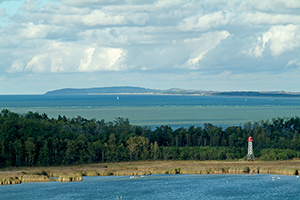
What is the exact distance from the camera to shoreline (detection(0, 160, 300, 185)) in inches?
1796

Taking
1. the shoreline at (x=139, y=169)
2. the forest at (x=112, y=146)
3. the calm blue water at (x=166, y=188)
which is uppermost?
the forest at (x=112, y=146)

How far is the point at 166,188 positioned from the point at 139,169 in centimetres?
929

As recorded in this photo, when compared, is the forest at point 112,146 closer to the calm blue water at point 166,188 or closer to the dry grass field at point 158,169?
the dry grass field at point 158,169

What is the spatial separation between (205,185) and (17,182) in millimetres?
Answer: 20958

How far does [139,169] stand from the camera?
5141cm

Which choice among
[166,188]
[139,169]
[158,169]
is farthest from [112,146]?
[166,188]

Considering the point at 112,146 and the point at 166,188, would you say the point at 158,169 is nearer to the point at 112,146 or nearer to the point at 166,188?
the point at 166,188

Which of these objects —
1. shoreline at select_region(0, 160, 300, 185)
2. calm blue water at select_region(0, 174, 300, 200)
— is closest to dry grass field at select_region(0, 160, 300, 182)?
shoreline at select_region(0, 160, 300, 185)

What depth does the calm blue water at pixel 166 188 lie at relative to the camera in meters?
39.4

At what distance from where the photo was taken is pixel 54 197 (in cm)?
3859

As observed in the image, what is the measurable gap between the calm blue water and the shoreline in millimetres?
1404

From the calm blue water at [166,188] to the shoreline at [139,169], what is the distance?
140 cm

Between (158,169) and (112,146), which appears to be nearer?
(158,169)

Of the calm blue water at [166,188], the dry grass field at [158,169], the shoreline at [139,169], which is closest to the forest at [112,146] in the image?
the shoreline at [139,169]
